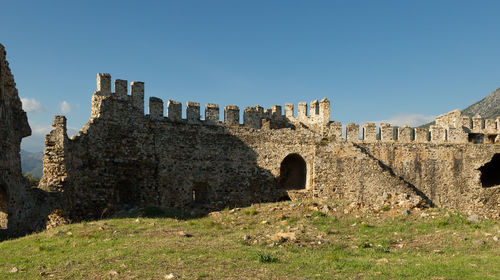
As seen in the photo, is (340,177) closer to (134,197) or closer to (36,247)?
(134,197)

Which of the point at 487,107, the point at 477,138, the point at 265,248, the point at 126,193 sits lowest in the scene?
the point at 265,248

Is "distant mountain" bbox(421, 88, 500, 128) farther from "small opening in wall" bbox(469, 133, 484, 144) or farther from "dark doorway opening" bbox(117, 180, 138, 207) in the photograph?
"dark doorway opening" bbox(117, 180, 138, 207)

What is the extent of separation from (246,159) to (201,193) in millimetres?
2713

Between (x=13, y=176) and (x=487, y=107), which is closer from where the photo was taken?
(x=13, y=176)

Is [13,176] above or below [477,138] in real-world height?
below

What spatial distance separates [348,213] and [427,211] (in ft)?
9.56

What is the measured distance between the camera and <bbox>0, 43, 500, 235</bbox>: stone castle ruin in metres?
16.3

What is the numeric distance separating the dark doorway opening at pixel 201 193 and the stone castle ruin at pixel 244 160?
0.17 feet

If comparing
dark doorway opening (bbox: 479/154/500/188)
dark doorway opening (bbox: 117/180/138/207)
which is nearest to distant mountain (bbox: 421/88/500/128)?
dark doorway opening (bbox: 479/154/500/188)

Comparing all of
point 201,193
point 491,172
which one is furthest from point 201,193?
point 491,172

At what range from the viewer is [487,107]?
253ft

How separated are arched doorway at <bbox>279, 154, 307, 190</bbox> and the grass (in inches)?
210

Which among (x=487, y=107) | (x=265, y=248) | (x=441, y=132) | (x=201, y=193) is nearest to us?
(x=265, y=248)

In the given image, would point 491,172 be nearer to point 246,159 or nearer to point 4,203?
point 246,159
